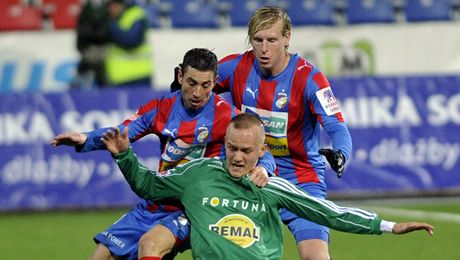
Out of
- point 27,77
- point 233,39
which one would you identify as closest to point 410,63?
point 233,39

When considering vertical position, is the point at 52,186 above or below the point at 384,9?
below

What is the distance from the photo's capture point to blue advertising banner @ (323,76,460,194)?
14484 mm

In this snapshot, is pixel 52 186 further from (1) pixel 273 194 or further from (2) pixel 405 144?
(1) pixel 273 194

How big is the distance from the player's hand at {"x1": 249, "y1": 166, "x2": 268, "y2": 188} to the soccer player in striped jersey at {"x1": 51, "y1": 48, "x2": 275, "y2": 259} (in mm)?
478

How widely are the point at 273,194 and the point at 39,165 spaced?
7.83m

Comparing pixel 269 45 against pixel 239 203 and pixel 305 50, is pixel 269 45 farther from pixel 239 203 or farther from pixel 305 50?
pixel 305 50

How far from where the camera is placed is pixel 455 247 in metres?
11.3

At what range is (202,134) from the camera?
7.12 meters

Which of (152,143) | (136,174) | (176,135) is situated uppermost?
(176,135)

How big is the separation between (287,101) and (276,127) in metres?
0.19

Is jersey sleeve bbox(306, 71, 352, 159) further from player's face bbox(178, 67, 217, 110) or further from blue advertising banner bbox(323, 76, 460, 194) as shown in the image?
blue advertising banner bbox(323, 76, 460, 194)

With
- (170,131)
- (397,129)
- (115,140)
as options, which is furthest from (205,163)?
(397,129)

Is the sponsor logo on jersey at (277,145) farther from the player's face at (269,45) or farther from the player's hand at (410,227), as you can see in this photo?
the player's hand at (410,227)

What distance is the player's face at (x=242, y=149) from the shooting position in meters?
6.12
